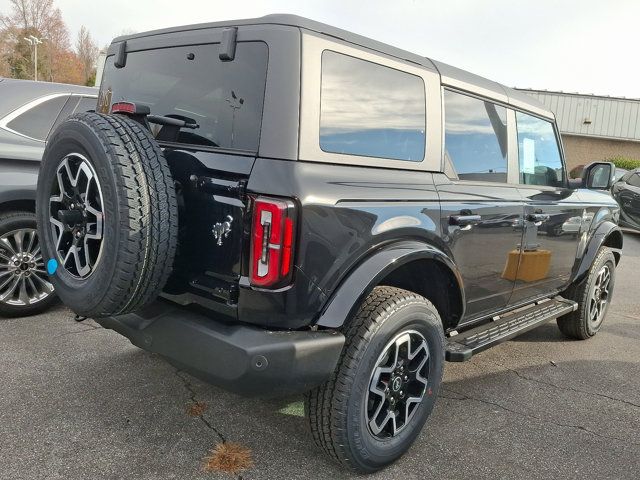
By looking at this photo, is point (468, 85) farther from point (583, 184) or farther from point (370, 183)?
point (583, 184)

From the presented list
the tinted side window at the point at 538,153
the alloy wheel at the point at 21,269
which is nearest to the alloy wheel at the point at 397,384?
the tinted side window at the point at 538,153

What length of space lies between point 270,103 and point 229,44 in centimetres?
37

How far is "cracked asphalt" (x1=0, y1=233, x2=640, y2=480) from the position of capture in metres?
2.49

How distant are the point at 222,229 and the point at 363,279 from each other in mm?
623

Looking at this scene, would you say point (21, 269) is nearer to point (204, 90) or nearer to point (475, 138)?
point (204, 90)

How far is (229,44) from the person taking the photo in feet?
7.49

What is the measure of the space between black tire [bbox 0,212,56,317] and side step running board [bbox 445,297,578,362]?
3098mm

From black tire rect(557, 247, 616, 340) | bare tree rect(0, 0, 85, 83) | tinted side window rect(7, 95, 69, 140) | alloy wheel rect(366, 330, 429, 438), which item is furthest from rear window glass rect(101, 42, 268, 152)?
bare tree rect(0, 0, 85, 83)

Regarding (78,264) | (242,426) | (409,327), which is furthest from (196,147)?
(242,426)

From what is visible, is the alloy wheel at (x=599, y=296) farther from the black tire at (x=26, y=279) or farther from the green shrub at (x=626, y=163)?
the green shrub at (x=626, y=163)

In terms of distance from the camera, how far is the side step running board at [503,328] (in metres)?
2.90

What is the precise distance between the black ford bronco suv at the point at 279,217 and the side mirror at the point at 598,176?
1.75 metres

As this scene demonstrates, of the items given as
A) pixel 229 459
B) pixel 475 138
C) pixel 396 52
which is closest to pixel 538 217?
pixel 475 138

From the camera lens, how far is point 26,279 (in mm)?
4086
